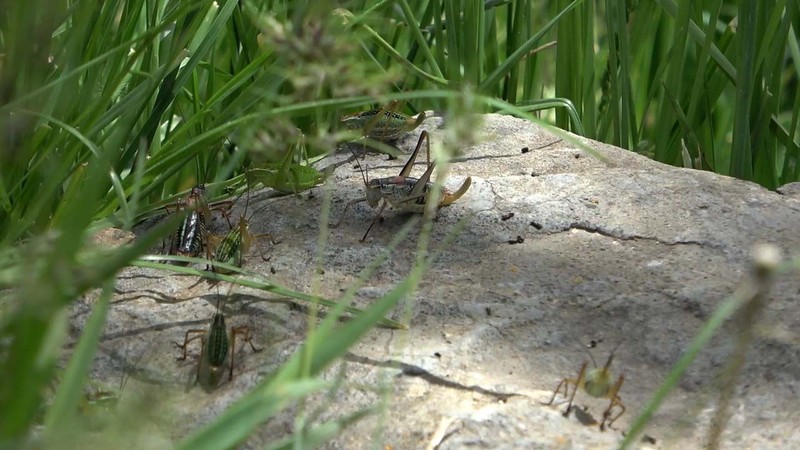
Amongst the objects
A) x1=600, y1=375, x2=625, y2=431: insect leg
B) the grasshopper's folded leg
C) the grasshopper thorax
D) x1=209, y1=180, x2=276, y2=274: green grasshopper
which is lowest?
x1=600, y1=375, x2=625, y2=431: insect leg

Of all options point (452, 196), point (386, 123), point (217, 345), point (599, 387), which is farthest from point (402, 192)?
point (599, 387)

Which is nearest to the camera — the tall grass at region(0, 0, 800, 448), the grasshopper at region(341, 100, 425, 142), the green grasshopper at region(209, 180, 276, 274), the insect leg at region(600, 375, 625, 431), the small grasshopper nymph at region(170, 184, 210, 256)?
the tall grass at region(0, 0, 800, 448)

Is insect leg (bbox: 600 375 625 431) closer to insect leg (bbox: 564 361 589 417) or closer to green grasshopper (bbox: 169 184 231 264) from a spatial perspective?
insect leg (bbox: 564 361 589 417)

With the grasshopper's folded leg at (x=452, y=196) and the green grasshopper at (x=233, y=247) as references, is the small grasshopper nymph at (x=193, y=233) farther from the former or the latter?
the grasshopper's folded leg at (x=452, y=196)

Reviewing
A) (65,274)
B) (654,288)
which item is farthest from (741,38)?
(65,274)

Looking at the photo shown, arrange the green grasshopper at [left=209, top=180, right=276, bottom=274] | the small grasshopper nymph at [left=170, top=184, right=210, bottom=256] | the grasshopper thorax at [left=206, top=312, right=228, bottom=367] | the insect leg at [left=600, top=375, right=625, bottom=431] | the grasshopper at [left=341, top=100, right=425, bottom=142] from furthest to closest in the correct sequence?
1. the grasshopper at [left=341, top=100, right=425, bottom=142]
2. the small grasshopper nymph at [left=170, top=184, right=210, bottom=256]
3. the green grasshopper at [left=209, top=180, right=276, bottom=274]
4. the grasshopper thorax at [left=206, top=312, right=228, bottom=367]
5. the insect leg at [left=600, top=375, right=625, bottom=431]

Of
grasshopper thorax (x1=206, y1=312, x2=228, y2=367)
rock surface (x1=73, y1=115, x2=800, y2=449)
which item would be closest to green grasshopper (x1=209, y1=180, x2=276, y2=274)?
rock surface (x1=73, y1=115, x2=800, y2=449)
